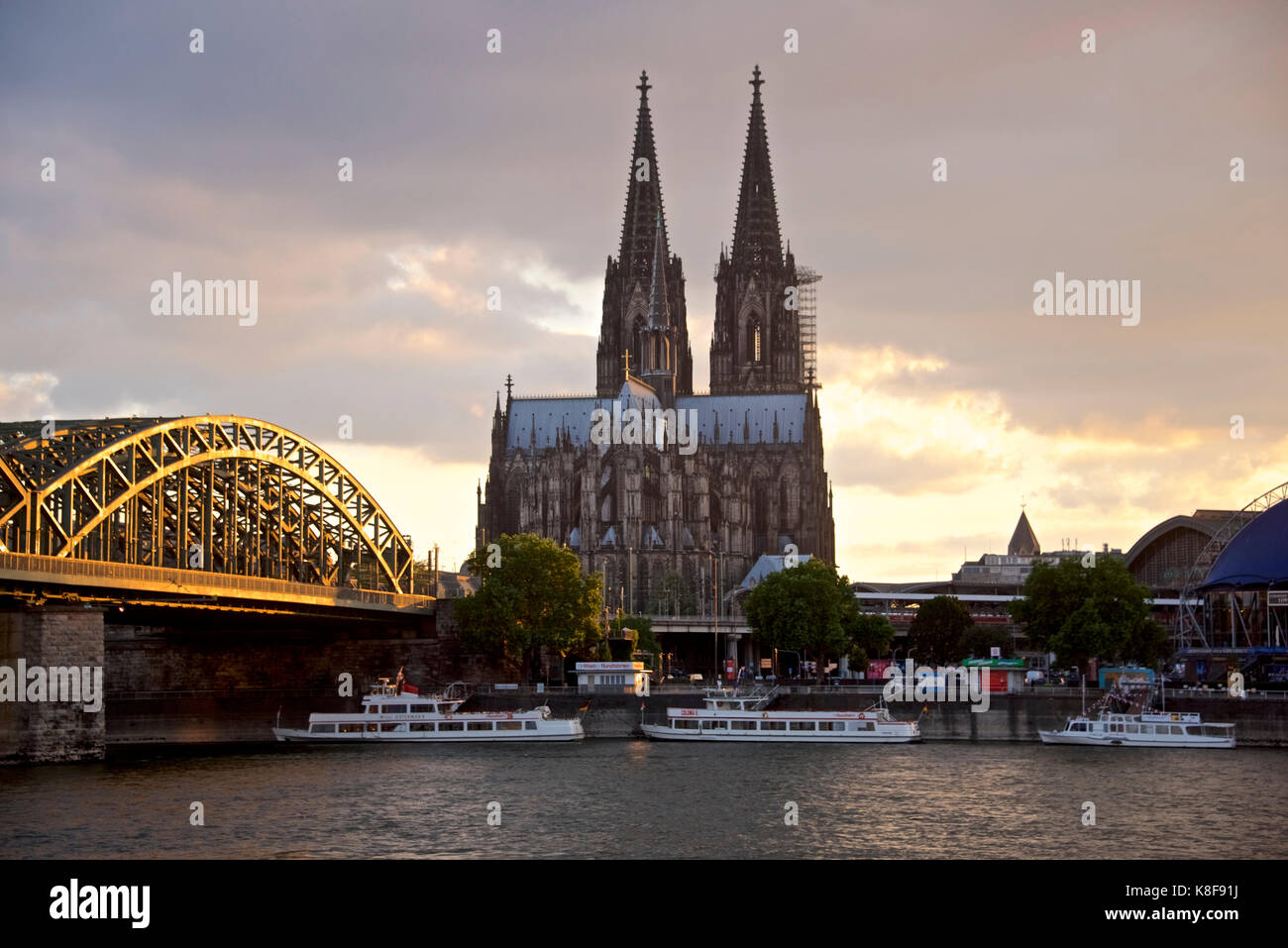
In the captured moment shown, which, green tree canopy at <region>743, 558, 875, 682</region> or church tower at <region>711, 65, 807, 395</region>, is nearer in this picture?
green tree canopy at <region>743, 558, 875, 682</region>

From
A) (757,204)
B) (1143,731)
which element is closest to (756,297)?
(757,204)

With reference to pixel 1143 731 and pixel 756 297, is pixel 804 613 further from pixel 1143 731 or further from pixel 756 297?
pixel 756 297

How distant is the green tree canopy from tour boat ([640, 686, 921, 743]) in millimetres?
22004

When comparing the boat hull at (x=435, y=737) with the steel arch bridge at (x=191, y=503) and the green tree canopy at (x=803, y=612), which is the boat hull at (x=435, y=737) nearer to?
the steel arch bridge at (x=191, y=503)

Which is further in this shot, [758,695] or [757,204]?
[757,204]

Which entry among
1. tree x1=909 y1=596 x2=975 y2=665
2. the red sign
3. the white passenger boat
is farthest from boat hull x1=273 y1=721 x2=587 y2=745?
tree x1=909 y1=596 x2=975 y2=665

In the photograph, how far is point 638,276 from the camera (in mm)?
186375

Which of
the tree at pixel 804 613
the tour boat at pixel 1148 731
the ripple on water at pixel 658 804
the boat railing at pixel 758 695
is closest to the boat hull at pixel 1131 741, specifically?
the tour boat at pixel 1148 731

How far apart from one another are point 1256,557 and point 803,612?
96.9ft

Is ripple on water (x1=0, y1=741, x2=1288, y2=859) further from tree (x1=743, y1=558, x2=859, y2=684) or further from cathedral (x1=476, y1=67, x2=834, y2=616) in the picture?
cathedral (x1=476, y1=67, x2=834, y2=616)

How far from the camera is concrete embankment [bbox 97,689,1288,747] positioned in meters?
77.9

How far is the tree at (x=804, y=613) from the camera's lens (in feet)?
354
